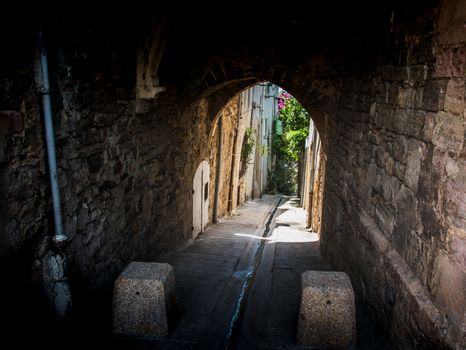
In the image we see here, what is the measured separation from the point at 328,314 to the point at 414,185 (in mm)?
1144

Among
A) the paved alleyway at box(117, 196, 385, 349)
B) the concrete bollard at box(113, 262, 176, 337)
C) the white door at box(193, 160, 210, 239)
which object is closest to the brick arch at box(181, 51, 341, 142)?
the white door at box(193, 160, 210, 239)

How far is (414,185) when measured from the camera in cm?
280

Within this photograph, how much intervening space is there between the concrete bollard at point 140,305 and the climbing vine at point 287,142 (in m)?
14.1

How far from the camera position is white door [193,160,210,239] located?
7.94 metres

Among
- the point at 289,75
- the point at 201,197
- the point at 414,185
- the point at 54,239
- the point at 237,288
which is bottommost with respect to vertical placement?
the point at 237,288

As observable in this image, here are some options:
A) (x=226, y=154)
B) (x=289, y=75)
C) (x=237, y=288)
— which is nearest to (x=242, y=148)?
(x=226, y=154)

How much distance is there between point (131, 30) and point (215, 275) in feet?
10.0

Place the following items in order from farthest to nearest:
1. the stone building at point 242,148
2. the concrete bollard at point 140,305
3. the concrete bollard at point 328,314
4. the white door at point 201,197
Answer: the stone building at point 242,148 < the white door at point 201,197 < the concrete bollard at point 140,305 < the concrete bollard at point 328,314

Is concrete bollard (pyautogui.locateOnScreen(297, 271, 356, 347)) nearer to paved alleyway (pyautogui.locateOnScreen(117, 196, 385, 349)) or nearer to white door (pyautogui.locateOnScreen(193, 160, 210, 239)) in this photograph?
paved alleyway (pyautogui.locateOnScreen(117, 196, 385, 349))

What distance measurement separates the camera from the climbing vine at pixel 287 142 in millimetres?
17547

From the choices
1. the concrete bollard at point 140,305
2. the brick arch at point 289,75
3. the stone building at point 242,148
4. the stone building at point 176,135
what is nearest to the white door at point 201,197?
the stone building at point 242,148

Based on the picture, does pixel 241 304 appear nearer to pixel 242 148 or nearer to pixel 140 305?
pixel 140 305

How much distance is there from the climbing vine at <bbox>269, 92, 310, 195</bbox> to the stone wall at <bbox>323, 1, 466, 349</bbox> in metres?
12.9

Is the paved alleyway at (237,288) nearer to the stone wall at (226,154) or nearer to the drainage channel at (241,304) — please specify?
the drainage channel at (241,304)
